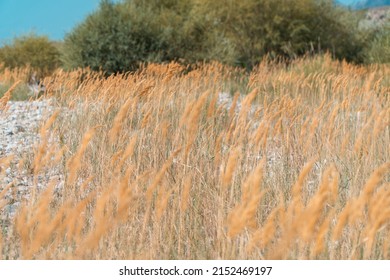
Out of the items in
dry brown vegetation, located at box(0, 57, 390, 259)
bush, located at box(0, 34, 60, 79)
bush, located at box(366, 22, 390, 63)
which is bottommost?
dry brown vegetation, located at box(0, 57, 390, 259)

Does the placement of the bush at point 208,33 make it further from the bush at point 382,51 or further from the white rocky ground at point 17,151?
the white rocky ground at point 17,151

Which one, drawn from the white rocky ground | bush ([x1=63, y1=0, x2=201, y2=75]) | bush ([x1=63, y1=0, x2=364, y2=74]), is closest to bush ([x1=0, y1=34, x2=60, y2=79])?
bush ([x1=63, y1=0, x2=364, y2=74])

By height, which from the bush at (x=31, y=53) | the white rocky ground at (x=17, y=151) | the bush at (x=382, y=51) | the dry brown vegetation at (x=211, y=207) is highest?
the bush at (x=31, y=53)

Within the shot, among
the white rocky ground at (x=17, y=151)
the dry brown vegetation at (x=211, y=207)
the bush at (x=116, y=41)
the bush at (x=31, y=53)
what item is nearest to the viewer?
the dry brown vegetation at (x=211, y=207)

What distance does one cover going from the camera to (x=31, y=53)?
16.9 metres

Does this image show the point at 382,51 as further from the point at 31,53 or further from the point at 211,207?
the point at 211,207

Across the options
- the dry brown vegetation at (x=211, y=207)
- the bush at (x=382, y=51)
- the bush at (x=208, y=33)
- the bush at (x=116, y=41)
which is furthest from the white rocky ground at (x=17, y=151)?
the bush at (x=382, y=51)

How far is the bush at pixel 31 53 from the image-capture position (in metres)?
16.7

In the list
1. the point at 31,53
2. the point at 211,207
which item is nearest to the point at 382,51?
the point at 31,53

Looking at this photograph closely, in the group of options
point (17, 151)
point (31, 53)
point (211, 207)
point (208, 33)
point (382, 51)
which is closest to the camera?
point (211, 207)

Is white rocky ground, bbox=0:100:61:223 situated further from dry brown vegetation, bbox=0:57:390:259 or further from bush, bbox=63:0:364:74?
bush, bbox=63:0:364:74

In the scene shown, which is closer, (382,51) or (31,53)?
(382,51)

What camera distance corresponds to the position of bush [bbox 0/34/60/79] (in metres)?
16.7
